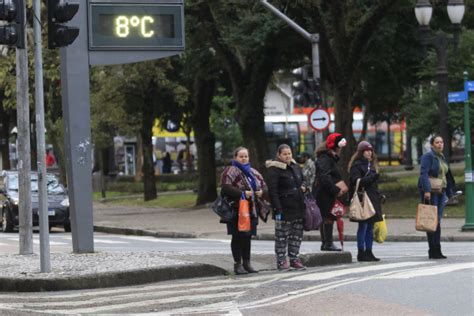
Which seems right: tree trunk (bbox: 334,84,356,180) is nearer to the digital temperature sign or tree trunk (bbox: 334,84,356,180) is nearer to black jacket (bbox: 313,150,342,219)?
black jacket (bbox: 313,150,342,219)

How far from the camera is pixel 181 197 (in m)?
44.9

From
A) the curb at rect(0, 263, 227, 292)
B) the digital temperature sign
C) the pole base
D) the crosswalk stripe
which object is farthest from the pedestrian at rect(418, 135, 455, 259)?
the pole base

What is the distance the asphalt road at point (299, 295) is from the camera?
11094 mm

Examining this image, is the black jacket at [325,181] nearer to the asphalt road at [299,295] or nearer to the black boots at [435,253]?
the asphalt road at [299,295]

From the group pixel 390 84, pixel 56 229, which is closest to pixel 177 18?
pixel 56 229

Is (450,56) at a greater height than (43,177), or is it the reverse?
(450,56)

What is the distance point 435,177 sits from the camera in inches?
645

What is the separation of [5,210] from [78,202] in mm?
15123

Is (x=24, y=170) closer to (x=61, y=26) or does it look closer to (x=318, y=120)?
(x=61, y=26)

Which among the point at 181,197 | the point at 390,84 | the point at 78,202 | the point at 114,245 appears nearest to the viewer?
the point at 78,202

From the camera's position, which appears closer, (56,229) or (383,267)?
(383,267)

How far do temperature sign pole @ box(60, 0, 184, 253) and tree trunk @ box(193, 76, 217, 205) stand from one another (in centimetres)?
2266

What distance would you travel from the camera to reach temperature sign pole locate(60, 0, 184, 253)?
672 inches

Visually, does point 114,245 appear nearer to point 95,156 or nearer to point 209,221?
point 209,221
